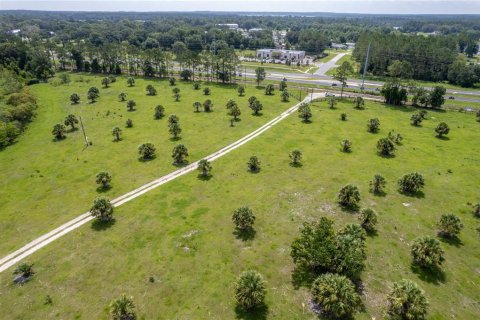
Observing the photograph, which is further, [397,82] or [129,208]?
[397,82]

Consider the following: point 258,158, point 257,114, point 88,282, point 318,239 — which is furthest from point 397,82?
point 88,282

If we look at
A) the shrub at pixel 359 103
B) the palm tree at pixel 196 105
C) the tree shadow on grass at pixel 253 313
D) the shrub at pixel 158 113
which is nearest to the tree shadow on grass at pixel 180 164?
the shrub at pixel 158 113

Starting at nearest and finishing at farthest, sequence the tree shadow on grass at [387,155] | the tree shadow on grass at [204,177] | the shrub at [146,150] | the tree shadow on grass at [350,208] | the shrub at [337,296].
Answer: the shrub at [337,296]
the tree shadow on grass at [350,208]
the tree shadow on grass at [204,177]
the shrub at [146,150]
the tree shadow on grass at [387,155]

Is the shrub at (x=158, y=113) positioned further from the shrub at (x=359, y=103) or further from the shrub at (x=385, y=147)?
the shrub at (x=359, y=103)

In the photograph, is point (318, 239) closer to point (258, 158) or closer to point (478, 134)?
point (258, 158)

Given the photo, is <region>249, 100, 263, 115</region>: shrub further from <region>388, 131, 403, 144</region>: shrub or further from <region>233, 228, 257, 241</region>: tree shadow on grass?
<region>233, 228, 257, 241</region>: tree shadow on grass

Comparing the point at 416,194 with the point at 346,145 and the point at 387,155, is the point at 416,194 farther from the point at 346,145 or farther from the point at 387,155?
the point at 346,145
